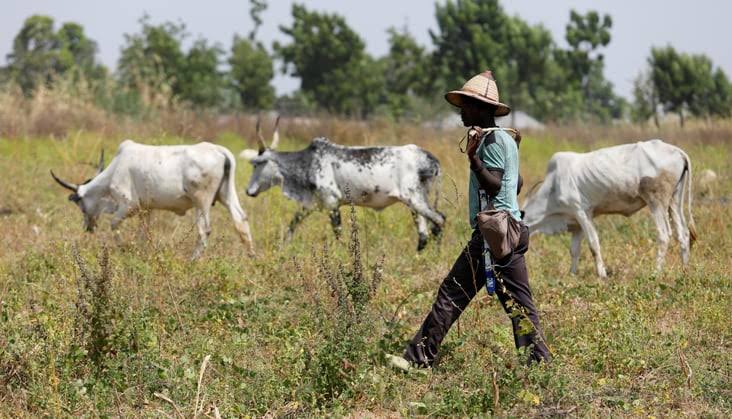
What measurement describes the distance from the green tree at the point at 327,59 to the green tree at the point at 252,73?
1129mm

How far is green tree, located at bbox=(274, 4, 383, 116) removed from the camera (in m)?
38.0

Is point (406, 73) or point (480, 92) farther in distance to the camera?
point (406, 73)

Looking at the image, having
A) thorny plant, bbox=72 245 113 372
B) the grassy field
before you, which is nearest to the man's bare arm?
the grassy field

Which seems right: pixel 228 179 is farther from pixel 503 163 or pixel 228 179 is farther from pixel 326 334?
pixel 503 163

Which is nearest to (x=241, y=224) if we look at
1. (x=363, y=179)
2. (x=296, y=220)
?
(x=296, y=220)

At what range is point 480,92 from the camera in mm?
5387

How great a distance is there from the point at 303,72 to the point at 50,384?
113 feet

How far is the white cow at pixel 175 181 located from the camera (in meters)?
9.56

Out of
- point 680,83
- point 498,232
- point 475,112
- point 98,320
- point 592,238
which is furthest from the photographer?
point 680,83

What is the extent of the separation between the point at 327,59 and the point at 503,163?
110 feet

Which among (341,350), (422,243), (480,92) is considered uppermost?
(480,92)

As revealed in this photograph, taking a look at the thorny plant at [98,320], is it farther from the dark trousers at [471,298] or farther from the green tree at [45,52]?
the green tree at [45,52]

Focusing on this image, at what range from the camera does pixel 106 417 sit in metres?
4.93

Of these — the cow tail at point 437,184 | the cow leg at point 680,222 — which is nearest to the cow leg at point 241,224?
the cow tail at point 437,184
